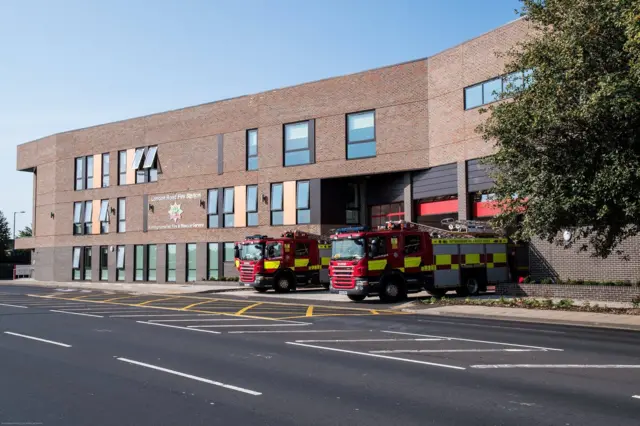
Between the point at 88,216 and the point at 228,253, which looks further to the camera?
the point at 88,216

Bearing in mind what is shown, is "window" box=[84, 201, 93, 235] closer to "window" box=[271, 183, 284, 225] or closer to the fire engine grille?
"window" box=[271, 183, 284, 225]

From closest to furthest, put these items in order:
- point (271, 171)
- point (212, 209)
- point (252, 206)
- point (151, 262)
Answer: point (271, 171) < point (252, 206) < point (212, 209) < point (151, 262)

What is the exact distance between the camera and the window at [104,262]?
161 feet

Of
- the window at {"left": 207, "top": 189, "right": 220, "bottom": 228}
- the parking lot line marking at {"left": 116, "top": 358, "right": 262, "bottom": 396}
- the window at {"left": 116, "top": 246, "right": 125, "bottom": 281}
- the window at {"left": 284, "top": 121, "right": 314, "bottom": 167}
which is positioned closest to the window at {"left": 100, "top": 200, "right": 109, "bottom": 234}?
the window at {"left": 116, "top": 246, "right": 125, "bottom": 281}

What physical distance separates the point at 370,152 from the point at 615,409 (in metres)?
29.4

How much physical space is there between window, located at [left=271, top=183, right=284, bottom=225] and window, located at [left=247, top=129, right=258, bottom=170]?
214cm

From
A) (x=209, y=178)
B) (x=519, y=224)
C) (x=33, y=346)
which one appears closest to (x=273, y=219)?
(x=209, y=178)

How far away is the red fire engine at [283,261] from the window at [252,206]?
25.0ft

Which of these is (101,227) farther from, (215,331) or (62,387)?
(62,387)

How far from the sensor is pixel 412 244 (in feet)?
81.6

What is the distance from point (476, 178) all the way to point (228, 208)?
1736 centimetres

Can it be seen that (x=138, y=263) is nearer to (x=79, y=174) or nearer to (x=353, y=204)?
(x=79, y=174)

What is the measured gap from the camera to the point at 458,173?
32.3 meters

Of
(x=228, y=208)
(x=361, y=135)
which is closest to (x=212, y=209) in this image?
(x=228, y=208)
